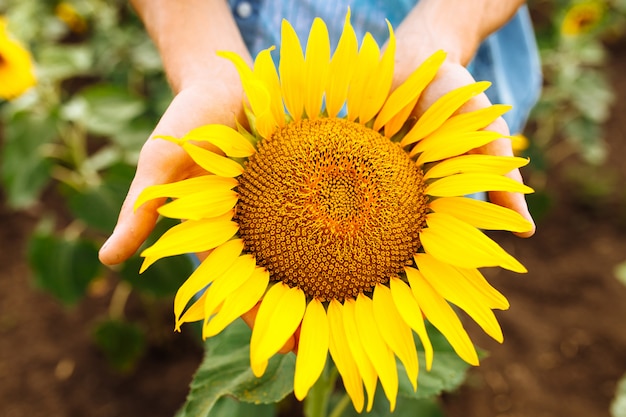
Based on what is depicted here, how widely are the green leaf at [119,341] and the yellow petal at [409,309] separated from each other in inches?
50.3

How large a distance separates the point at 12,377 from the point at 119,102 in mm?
939

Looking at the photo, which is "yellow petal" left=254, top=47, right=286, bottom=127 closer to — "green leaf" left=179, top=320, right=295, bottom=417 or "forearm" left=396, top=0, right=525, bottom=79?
"forearm" left=396, top=0, right=525, bottom=79

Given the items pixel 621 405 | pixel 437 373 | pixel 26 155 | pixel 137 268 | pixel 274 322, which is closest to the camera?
pixel 274 322

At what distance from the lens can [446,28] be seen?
0.94 meters

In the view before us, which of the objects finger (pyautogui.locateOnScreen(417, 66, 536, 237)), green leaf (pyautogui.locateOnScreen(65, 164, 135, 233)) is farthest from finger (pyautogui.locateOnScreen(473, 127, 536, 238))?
green leaf (pyautogui.locateOnScreen(65, 164, 135, 233))

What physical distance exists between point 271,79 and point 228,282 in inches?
10.4

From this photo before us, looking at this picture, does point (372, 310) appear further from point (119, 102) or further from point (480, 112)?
point (119, 102)

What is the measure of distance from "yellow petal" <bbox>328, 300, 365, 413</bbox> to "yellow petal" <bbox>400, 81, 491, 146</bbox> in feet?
0.83

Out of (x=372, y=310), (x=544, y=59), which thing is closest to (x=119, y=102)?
(x=372, y=310)

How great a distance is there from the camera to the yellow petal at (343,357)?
0.72m

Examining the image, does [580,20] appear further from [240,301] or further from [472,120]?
[240,301]

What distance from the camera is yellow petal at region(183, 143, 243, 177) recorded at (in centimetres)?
72

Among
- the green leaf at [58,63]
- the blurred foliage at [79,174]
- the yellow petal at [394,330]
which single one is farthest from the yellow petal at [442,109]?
the green leaf at [58,63]

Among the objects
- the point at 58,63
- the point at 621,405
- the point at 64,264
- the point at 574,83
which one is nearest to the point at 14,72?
the point at 58,63
